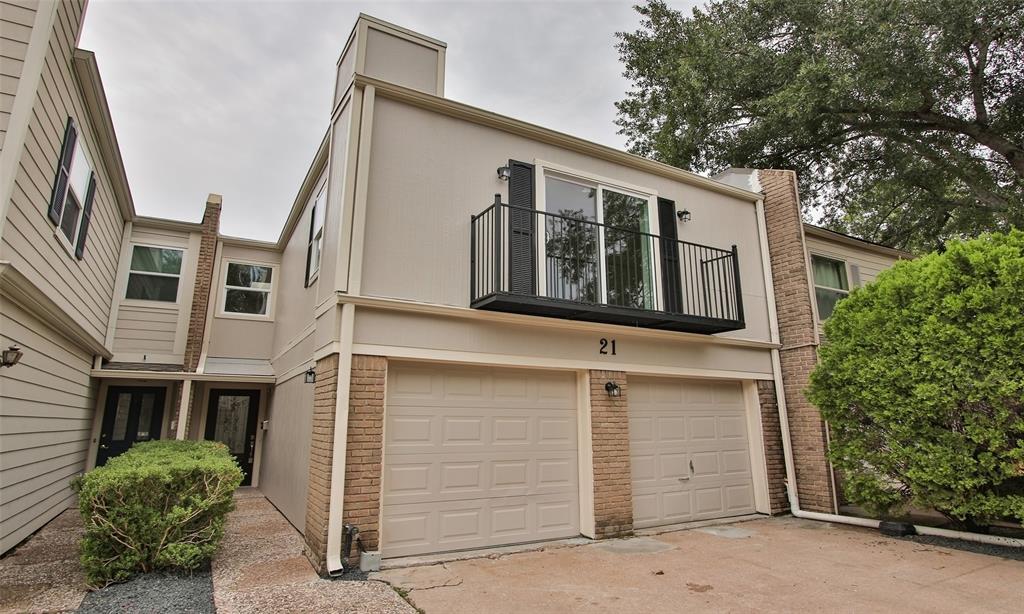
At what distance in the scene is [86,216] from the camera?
→ 23.9ft

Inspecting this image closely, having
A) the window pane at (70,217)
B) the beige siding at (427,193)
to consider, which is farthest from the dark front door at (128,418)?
the beige siding at (427,193)

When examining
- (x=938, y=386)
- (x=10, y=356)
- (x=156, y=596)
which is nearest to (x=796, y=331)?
(x=938, y=386)

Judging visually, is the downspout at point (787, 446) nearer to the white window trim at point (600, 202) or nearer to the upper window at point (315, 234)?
the white window trim at point (600, 202)

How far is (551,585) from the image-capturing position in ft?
15.1

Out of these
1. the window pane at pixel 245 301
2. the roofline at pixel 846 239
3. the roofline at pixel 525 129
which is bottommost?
the window pane at pixel 245 301

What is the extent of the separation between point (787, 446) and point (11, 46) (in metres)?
10.7

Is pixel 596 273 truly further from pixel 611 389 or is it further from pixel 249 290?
pixel 249 290

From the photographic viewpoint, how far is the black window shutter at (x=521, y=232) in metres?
6.23

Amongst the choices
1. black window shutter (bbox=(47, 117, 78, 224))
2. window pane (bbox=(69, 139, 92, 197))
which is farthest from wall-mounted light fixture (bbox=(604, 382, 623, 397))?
window pane (bbox=(69, 139, 92, 197))

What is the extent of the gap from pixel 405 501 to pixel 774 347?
21.3ft

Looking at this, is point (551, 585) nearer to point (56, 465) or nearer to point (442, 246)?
point (442, 246)

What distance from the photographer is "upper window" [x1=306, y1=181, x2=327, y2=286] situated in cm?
756

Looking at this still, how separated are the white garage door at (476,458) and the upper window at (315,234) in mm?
2905

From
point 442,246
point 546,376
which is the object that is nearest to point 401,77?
point 442,246
